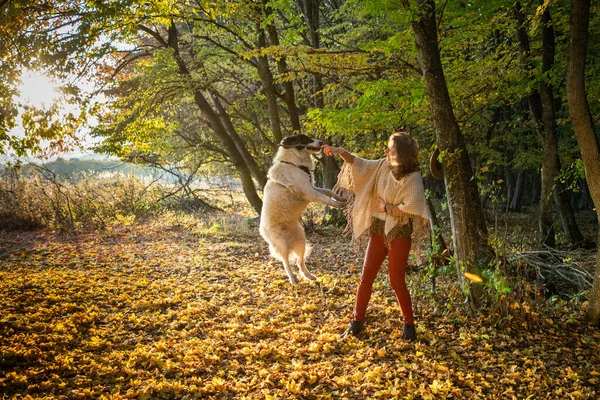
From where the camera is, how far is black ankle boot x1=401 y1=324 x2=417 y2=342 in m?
3.93

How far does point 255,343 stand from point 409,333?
5.25ft

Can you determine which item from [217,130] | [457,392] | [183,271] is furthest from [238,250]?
[457,392]

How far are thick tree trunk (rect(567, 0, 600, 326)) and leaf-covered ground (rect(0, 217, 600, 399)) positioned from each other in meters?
1.61

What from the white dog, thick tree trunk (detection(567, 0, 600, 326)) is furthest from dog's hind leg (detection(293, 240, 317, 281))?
thick tree trunk (detection(567, 0, 600, 326))

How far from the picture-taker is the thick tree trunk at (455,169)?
4188mm

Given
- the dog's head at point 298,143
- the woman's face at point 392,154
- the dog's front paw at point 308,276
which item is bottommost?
the dog's front paw at point 308,276

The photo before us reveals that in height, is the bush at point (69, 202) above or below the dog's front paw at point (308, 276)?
above

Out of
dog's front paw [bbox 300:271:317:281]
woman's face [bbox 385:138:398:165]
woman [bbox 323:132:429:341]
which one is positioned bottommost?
dog's front paw [bbox 300:271:317:281]

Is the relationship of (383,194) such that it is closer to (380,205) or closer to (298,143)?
(380,205)

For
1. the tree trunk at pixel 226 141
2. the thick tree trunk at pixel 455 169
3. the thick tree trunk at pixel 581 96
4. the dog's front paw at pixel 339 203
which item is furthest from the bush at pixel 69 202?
the thick tree trunk at pixel 581 96

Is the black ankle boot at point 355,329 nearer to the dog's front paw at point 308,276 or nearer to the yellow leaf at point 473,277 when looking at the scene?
the yellow leaf at point 473,277

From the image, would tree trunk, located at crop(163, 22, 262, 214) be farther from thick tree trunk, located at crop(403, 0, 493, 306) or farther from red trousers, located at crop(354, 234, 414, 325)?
red trousers, located at crop(354, 234, 414, 325)

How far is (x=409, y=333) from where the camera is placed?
155 inches

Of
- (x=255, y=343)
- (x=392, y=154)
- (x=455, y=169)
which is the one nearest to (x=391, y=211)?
(x=392, y=154)
